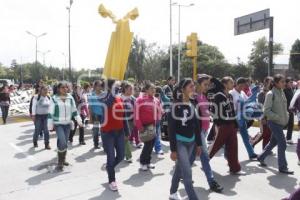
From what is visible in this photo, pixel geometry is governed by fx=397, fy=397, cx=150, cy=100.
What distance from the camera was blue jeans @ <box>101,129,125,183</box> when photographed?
20.1ft

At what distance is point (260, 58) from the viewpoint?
79.1 metres

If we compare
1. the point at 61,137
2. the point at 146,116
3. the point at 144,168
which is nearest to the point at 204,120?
the point at 146,116

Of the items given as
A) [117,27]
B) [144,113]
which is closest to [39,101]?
[144,113]

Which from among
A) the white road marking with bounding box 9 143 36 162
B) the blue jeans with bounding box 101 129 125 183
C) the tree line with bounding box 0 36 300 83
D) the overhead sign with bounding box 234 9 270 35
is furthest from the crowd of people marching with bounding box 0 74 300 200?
the tree line with bounding box 0 36 300 83

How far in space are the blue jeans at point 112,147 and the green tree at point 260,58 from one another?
70.8 m

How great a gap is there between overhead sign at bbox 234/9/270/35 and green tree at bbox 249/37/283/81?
199 ft

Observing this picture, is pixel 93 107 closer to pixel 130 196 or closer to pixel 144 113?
pixel 144 113

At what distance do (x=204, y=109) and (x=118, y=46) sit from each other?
380 inches

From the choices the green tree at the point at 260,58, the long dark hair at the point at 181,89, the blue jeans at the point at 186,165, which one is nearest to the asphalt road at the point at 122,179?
the blue jeans at the point at 186,165

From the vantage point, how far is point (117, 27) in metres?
16.2

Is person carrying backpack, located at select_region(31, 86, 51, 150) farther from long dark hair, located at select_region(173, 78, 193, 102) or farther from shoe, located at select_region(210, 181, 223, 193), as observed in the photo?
long dark hair, located at select_region(173, 78, 193, 102)

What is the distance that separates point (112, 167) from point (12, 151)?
4.70m

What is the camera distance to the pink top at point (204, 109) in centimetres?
695

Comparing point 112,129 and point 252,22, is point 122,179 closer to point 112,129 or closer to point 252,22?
point 112,129
